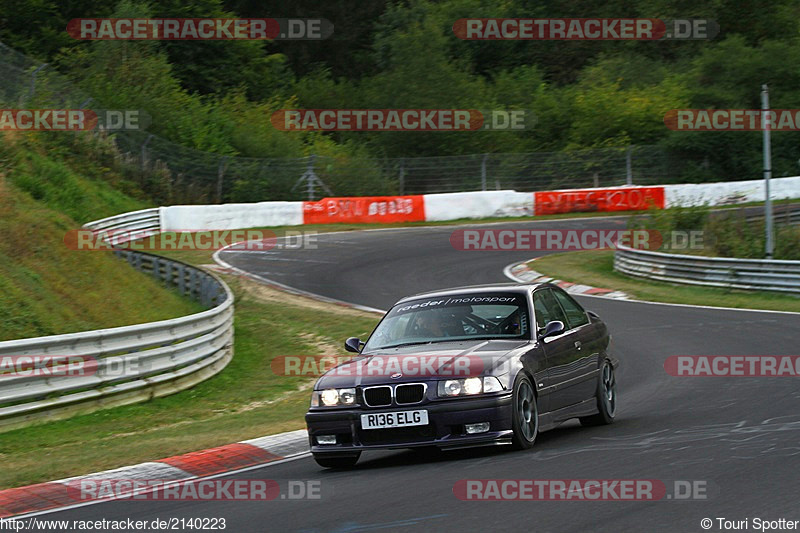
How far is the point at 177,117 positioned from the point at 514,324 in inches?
1566

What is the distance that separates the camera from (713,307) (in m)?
21.0

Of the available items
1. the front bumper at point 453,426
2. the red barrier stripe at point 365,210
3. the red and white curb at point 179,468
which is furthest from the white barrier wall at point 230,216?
the front bumper at point 453,426

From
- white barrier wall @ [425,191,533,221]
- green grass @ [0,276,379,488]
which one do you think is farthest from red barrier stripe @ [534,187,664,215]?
green grass @ [0,276,379,488]

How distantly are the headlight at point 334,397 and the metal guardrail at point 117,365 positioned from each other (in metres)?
4.67

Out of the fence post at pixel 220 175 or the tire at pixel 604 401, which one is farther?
the fence post at pixel 220 175

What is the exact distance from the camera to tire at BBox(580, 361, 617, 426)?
9.91 meters

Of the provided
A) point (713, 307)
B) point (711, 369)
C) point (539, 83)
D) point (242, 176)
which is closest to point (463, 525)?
point (711, 369)

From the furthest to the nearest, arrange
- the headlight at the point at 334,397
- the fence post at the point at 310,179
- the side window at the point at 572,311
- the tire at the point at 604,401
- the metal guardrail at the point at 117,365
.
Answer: the fence post at the point at 310,179 < the metal guardrail at the point at 117,365 < the side window at the point at 572,311 < the tire at the point at 604,401 < the headlight at the point at 334,397

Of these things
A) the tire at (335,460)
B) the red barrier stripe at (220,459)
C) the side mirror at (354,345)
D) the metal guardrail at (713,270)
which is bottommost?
the metal guardrail at (713,270)

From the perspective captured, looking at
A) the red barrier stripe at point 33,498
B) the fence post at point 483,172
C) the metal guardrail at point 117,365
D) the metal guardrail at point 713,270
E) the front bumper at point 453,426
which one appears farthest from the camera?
the fence post at point 483,172

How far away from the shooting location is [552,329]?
904 cm

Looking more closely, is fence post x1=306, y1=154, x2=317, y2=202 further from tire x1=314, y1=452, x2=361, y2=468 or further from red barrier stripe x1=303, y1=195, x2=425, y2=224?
tire x1=314, y1=452, x2=361, y2=468

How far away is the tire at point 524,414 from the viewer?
8.16m

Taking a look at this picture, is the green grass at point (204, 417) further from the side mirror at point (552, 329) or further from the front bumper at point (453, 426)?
the side mirror at point (552, 329)
